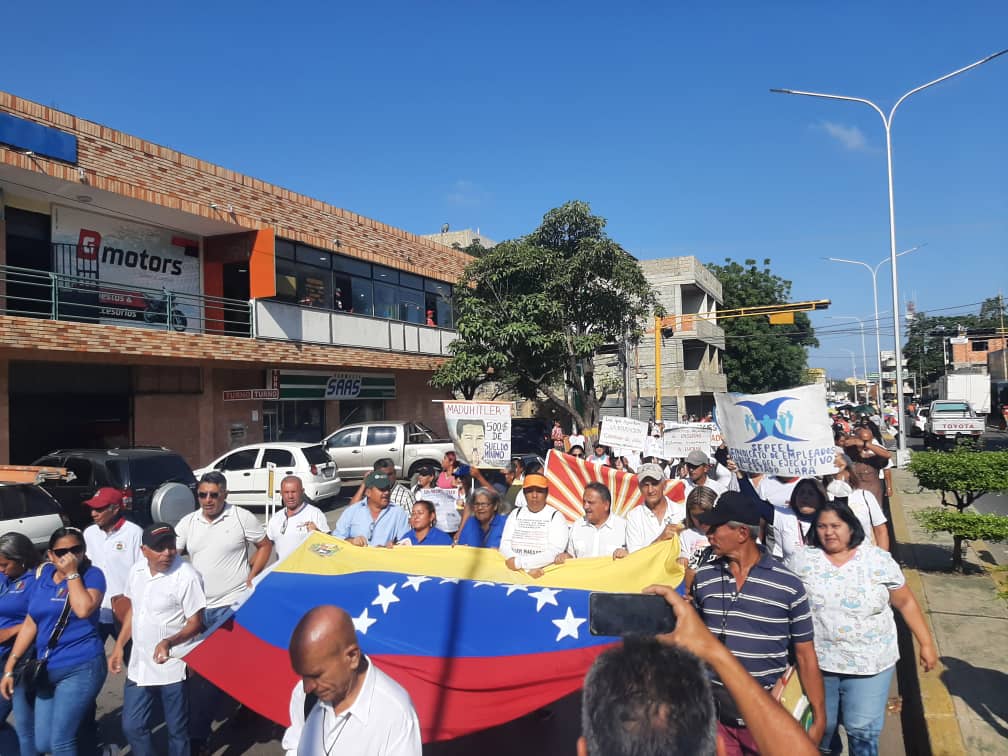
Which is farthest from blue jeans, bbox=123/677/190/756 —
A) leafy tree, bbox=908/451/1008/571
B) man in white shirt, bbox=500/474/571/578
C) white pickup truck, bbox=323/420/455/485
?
white pickup truck, bbox=323/420/455/485

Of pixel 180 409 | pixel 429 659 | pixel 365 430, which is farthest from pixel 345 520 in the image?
pixel 180 409

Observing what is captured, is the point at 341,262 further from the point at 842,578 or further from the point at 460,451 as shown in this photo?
the point at 842,578

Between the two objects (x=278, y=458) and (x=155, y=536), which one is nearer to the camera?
(x=155, y=536)

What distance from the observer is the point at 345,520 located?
636 cm

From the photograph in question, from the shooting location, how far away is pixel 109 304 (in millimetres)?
15406

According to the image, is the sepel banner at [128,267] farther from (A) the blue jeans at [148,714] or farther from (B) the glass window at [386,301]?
(A) the blue jeans at [148,714]

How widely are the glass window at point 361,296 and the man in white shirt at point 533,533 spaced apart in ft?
56.1

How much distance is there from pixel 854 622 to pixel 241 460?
1374 cm

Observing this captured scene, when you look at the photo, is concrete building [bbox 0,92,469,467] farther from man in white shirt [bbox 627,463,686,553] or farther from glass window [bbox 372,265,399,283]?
man in white shirt [bbox 627,463,686,553]

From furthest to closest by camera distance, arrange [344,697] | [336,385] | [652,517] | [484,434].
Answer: [336,385]
[484,434]
[652,517]
[344,697]

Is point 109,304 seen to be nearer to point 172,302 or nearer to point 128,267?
point 128,267

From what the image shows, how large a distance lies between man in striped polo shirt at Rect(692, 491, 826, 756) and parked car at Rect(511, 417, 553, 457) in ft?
57.8

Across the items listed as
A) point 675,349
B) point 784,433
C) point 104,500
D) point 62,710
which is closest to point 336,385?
point 104,500

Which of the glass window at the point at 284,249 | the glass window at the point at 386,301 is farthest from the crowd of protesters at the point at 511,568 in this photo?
the glass window at the point at 386,301
